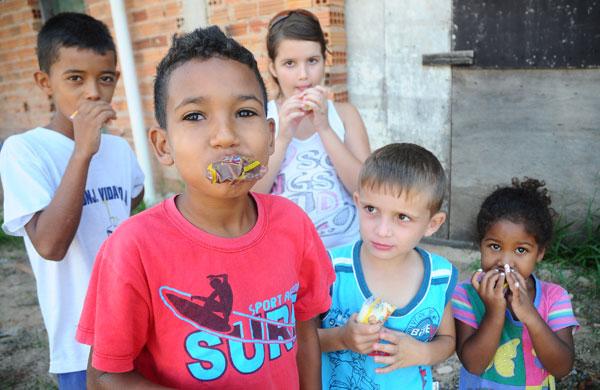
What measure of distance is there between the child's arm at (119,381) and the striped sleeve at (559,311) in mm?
1377

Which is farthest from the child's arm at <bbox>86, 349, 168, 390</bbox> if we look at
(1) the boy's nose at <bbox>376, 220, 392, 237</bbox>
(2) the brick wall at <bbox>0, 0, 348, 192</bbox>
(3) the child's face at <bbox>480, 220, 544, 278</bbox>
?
(2) the brick wall at <bbox>0, 0, 348, 192</bbox>

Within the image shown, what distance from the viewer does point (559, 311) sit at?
1719mm

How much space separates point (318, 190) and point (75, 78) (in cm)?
105

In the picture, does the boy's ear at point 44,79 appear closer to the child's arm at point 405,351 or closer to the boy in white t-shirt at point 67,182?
the boy in white t-shirt at point 67,182

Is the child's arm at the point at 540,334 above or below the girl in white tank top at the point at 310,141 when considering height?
below

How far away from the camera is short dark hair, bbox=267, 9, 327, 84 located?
2.13 m

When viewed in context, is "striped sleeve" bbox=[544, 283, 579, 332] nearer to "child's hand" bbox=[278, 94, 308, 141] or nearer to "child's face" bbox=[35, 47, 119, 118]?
"child's hand" bbox=[278, 94, 308, 141]

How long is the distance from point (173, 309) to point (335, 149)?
1.14 meters

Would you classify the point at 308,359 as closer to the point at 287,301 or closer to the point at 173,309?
the point at 287,301

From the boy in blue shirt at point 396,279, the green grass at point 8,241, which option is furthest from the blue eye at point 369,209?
the green grass at point 8,241

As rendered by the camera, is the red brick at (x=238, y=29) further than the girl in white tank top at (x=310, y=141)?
Yes

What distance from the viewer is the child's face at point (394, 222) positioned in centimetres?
157

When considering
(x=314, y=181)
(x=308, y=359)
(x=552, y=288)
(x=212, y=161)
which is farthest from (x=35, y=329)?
(x=552, y=288)

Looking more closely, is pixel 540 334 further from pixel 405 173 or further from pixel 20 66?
pixel 20 66
